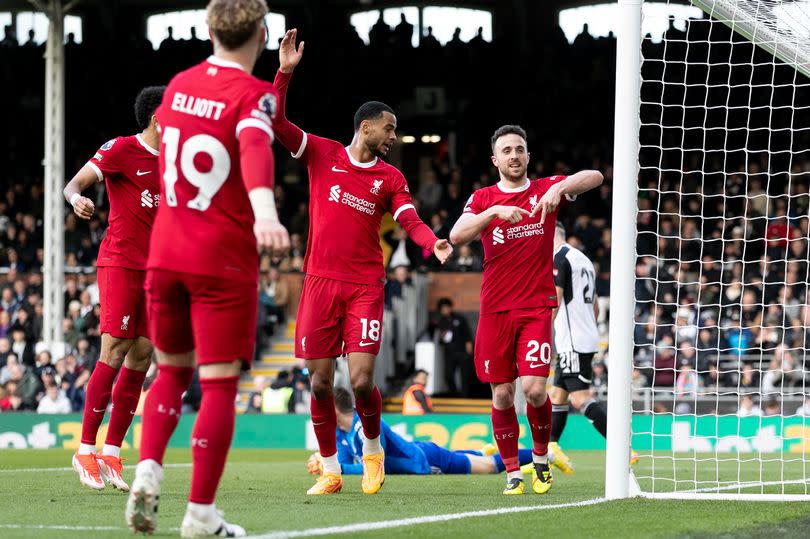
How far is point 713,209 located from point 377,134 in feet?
52.7

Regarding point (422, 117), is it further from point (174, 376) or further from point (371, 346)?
point (174, 376)

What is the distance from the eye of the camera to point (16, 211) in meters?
25.8

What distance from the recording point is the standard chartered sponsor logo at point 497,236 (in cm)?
786

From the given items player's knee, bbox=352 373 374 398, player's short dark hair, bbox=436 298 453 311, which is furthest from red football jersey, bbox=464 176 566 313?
player's short dark hair, bbox=436 298 453 311

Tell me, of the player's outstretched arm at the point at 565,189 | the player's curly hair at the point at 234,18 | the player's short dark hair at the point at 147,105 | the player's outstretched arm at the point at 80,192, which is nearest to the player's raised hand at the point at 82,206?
the player's outstretched arm at the point at 80,192

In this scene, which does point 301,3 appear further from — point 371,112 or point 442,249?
point 442,249

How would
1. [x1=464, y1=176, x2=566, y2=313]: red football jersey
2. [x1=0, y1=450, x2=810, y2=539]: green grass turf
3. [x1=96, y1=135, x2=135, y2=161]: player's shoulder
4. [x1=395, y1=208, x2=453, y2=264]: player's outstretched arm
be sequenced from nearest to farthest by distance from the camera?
[x1=0, y1=450, x2=810, y2=539]: green grass turf
[x1=395, y1=208, x2=453, y2=264]: player's outstretched arm
[x1=96, y1=135, x2=135, y2=161]: player's shoulder
[x1=464, y1=176, x2=566, y2=313]: red football jersey

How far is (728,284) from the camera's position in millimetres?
16609

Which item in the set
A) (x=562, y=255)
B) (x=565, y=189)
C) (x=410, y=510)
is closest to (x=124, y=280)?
(x=410, y=510)

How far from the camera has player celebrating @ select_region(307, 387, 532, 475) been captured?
9703 millimetres

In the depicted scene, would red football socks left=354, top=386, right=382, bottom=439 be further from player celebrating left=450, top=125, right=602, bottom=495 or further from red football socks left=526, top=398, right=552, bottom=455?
Result: red football socks left=526, top=398, right=552, bottom=455

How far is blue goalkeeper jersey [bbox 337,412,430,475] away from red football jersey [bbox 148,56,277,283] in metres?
5.01

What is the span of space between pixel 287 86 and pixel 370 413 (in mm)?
2155

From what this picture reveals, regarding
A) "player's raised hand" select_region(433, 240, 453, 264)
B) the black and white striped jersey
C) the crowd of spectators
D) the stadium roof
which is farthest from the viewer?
the stadium roof
